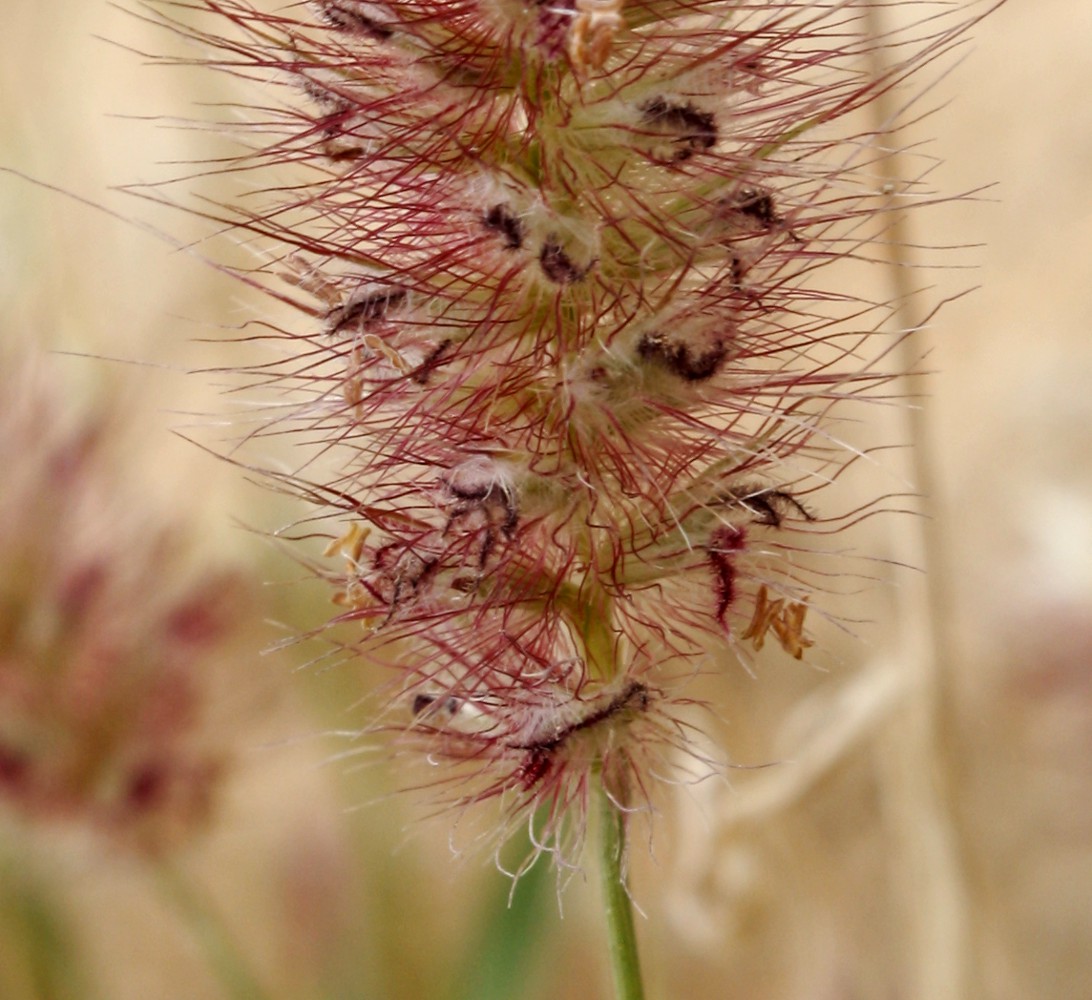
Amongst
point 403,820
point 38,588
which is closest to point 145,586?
point 38,588

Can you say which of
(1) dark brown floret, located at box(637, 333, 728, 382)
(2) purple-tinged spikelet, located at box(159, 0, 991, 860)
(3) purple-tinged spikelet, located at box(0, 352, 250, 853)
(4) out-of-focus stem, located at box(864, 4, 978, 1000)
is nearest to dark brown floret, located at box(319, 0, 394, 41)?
(2) purple-tinged spikelet, located at box(159, 0, 991, 860)

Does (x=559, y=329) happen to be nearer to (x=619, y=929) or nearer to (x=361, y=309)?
(x=361, y=309)

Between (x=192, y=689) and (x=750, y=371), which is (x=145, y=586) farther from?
(x=750, y=371)

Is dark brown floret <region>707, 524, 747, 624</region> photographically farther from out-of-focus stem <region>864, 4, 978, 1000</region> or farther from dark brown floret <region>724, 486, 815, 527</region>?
out-of-focus stem <region>864, 4, 978, 1000</region>

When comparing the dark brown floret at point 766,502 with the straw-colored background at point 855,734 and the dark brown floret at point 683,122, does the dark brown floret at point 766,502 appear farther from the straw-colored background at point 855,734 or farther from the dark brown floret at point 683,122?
the straw-colored background at point 855,734

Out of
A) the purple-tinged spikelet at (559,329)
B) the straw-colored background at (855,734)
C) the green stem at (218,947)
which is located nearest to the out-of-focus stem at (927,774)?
the straw-colored background at (855,734)
